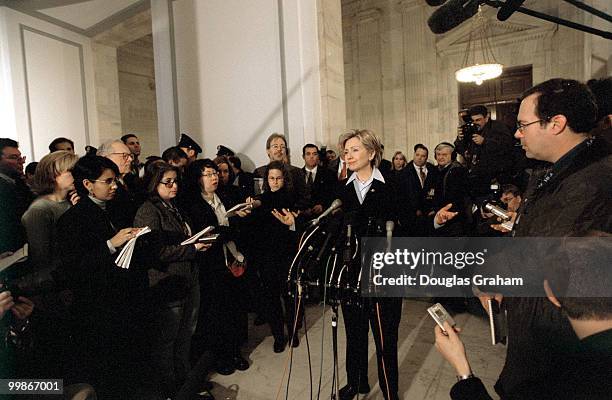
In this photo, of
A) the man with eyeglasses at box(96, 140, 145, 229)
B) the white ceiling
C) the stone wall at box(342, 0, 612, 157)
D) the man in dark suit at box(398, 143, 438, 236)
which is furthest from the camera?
the stone wall at box(342, 0, 612, 157)

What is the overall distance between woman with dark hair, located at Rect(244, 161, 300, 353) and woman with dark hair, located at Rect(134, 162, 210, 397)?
924 mm

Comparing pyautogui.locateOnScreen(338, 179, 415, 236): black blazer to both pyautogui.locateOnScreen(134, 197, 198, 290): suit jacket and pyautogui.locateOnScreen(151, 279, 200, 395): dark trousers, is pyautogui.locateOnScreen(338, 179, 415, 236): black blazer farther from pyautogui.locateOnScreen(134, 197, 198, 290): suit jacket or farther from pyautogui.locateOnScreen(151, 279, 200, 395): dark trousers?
pyautogui.locateOnScreen(151, 279, 200, 395): dark trousers

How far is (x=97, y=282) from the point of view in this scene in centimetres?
227

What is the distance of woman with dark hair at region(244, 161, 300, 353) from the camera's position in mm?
3613

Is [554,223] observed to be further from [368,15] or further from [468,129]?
[368,15]

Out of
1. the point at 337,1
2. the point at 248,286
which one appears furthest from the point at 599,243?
the point at 337,1

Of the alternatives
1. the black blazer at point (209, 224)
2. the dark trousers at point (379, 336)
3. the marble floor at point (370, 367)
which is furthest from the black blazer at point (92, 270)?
the dark trousers at point (379, 336)

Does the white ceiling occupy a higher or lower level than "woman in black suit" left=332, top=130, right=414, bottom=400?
higher

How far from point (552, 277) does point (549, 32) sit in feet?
34.2

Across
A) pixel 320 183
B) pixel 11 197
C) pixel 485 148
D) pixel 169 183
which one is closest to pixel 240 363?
pixel 169 183

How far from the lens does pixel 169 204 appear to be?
2830mm

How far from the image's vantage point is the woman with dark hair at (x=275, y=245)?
3.61 metres

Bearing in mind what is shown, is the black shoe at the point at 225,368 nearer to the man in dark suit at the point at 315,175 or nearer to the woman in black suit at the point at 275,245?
the woman in black suit at the point at 275,245

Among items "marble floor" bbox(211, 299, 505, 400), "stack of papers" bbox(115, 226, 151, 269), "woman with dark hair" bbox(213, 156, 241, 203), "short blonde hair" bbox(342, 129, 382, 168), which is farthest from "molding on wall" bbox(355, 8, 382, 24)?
"stack of papers" bbox(115, 226, 151, 269)
